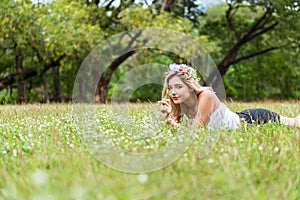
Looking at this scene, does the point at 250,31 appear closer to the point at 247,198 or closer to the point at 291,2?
the point at 291,2

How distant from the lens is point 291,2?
1620cm

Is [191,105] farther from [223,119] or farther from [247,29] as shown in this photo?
[247,29]

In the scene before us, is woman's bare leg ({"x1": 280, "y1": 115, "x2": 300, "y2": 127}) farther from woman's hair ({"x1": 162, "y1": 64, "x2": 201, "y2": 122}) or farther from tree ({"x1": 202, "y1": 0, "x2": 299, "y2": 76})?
tree ({"x1": 202, "y1": 0, "x2": 299, "y2": 76})

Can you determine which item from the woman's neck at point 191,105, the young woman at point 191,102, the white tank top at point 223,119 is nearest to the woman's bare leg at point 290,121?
the young woman at point 191,102

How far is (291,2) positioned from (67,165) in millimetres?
14384

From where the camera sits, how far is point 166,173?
352 centimetres

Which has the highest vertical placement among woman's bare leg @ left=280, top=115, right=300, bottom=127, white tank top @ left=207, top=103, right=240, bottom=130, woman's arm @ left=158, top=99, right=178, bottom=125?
woman's arm @ left=158, top=99, right=178, bottom=125

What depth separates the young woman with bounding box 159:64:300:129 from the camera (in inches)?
245

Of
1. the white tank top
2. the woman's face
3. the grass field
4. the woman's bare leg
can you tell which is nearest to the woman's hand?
the woman's face

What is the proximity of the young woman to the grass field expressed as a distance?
1.20 m

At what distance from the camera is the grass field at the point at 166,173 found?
9.47ft

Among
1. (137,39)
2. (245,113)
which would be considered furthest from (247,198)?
(137,39)

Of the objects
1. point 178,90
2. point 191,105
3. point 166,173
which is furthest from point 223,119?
point 166,173

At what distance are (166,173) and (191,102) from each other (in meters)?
3.08
